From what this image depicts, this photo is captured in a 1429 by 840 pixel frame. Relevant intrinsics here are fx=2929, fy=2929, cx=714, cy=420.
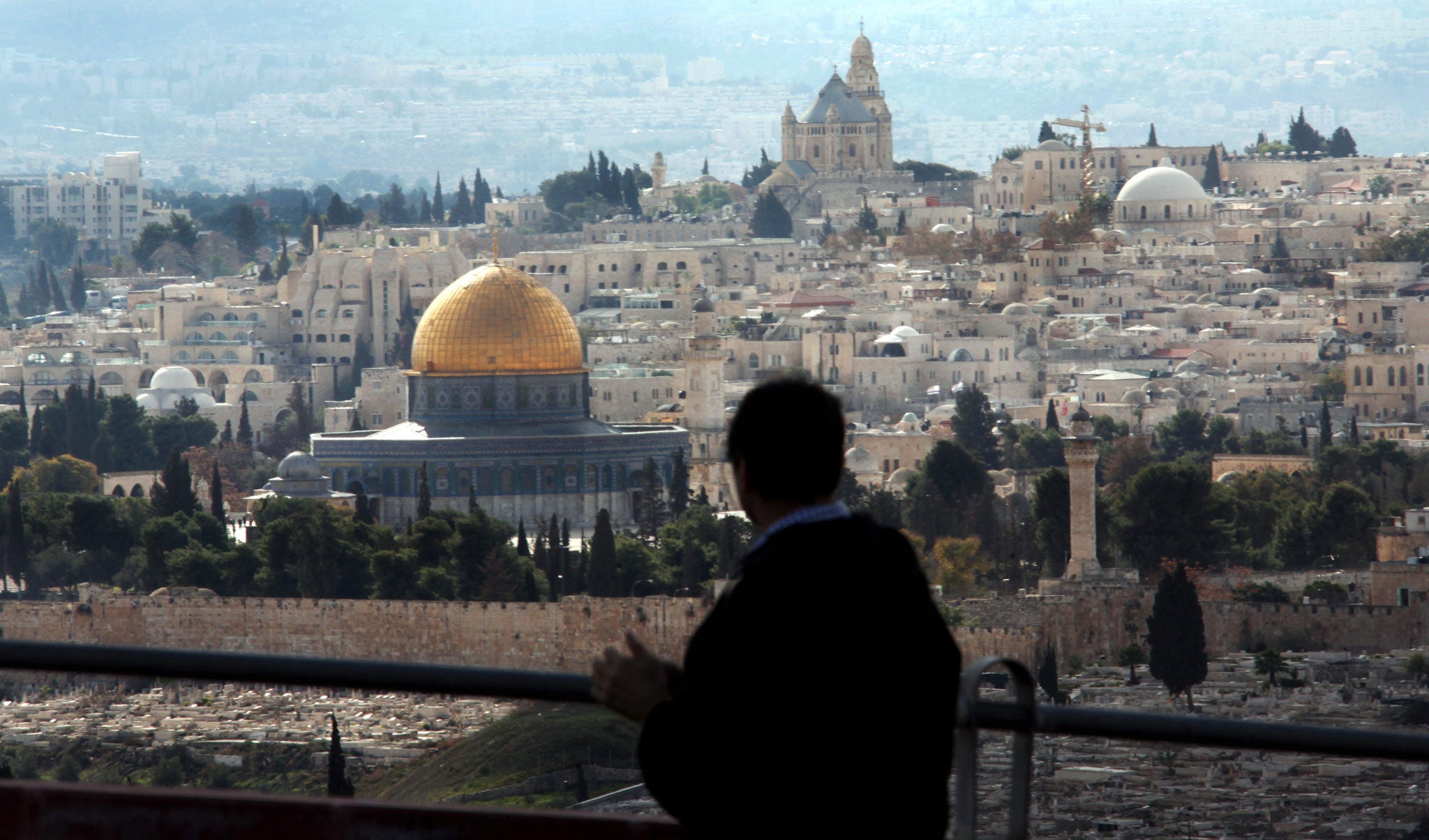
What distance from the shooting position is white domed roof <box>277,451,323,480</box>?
151 ft

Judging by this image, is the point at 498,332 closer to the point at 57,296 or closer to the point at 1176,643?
the point at 1176,643

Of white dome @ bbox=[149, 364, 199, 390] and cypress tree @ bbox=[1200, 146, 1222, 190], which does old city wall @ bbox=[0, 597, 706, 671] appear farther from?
cypress tree @ bbox=[1200, 146, 1222, 190]

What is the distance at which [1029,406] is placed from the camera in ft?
208

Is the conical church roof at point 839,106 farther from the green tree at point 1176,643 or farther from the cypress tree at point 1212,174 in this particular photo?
the green tree at point 1176,643

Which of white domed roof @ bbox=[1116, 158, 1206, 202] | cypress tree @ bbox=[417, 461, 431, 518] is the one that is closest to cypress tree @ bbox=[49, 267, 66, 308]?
white domed roof @ bbox=[1116, 158, 1206, 202]

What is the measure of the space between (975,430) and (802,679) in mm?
51125

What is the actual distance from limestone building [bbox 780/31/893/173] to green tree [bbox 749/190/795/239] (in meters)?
10.3

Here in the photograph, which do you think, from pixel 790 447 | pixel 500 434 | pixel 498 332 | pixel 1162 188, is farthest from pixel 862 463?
pixel 790 447

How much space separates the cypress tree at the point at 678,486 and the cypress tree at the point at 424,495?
3.70 metres

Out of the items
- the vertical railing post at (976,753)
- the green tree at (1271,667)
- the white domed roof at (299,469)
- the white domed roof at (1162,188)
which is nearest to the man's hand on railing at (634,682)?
the vertical railing post at (976,753)

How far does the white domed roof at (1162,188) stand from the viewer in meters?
88.2

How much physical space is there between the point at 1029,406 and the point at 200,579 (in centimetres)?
2743

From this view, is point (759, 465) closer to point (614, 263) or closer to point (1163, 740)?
point (1163, 740)

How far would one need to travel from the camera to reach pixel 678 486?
44844 millimetres
